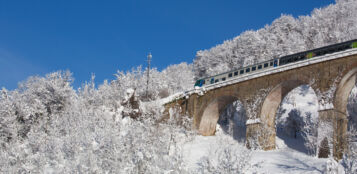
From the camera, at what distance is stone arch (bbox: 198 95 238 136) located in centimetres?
3706

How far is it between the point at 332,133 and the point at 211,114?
45.0 ft

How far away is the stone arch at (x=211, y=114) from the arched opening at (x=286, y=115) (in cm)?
523

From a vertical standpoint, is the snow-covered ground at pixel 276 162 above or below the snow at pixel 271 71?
below

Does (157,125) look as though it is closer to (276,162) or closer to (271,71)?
(271,71)

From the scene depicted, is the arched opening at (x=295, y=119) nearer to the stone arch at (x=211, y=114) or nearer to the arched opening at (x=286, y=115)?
the arched opening at (x=286, y=115)

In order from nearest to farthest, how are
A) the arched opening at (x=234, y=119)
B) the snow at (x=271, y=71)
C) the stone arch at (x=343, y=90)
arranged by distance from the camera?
the stone arch at (x=343, y=90) < the snow at (x=271, y=71) < the arched opening at (x=234, y=119)

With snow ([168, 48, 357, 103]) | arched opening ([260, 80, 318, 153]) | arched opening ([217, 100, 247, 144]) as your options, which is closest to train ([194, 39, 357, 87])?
snow ([168, 48, 357, 103])

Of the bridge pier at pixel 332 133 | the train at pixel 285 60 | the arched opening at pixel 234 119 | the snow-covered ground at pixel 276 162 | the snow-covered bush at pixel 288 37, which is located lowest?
the snow-covered ground at pixel 276 162

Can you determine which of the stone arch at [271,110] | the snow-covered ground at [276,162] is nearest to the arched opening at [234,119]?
the stone arch at [271,110]

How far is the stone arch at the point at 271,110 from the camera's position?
103 feet

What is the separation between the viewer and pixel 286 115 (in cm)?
4244

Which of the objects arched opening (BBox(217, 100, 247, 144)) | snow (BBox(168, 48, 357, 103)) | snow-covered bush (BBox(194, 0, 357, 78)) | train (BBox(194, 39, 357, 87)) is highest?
snow-covered bush (BBox(194, 0, 357, 78))

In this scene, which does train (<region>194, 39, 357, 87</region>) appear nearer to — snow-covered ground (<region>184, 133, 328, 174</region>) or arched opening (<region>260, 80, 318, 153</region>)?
arched opening (<region>260, 80, 318, 153</region>)

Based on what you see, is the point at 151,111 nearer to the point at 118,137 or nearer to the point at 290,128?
the point at 290,128
